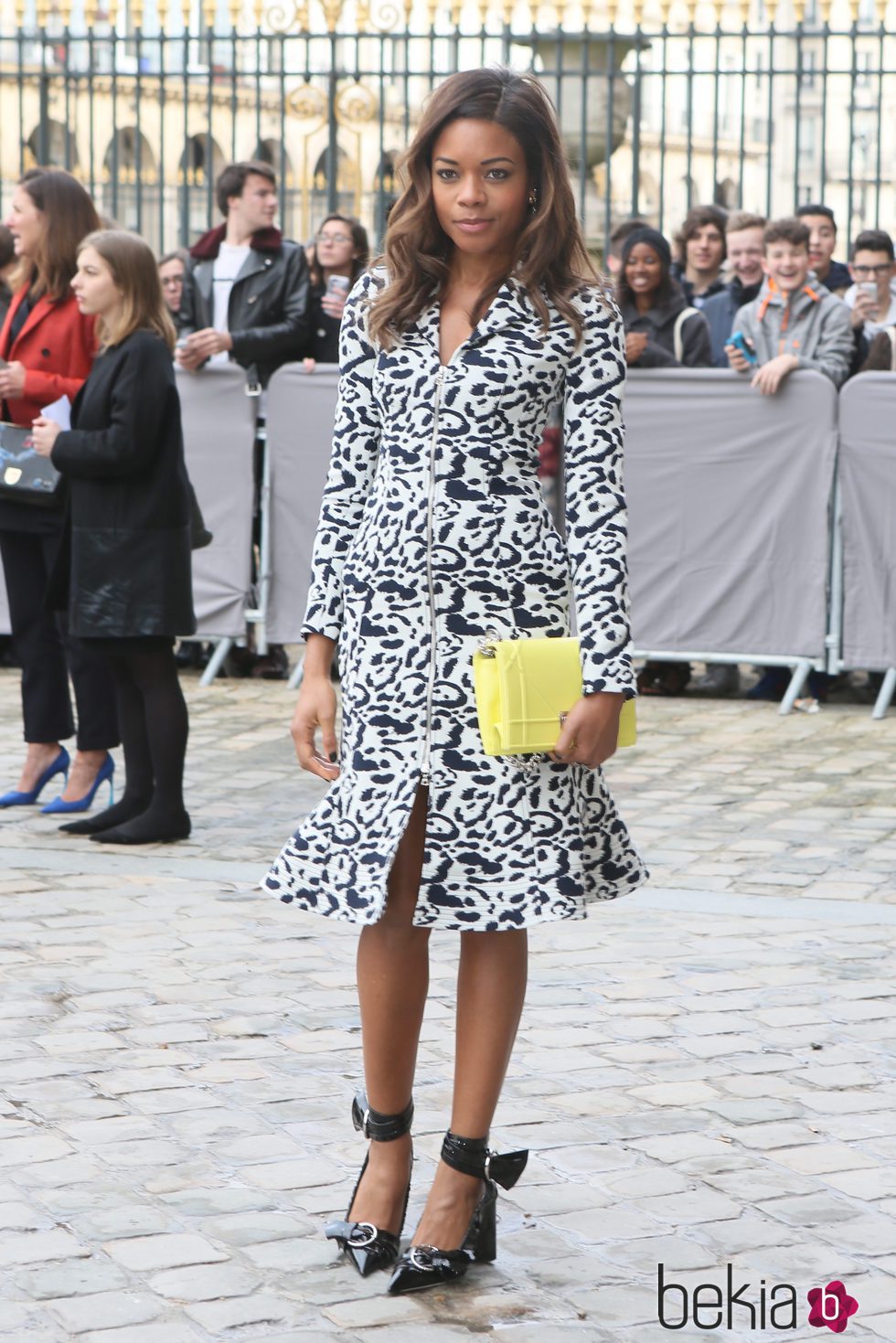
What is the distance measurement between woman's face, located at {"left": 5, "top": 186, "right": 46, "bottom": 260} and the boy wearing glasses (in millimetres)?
4712

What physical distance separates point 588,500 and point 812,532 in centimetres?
621

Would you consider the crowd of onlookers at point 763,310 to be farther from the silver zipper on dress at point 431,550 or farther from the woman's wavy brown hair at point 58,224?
the silver zipper on dress at point 431,550

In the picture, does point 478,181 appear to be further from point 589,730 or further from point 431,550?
point 589,730

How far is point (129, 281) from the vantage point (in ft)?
21.9

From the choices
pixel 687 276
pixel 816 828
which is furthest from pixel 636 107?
pixel 816 828

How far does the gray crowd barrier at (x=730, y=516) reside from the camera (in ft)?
31.0

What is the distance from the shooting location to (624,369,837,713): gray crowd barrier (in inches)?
372

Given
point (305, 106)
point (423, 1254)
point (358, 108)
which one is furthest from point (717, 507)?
point (358, 108)

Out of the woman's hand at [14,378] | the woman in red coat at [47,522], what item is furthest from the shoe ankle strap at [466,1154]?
the woman's hand at [14,378]

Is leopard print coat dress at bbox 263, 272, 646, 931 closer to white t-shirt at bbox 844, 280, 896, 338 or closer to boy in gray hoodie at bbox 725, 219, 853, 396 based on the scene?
boy in gray hoodie at bbox 725, 219, 853, 396

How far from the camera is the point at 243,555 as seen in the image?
10164mm

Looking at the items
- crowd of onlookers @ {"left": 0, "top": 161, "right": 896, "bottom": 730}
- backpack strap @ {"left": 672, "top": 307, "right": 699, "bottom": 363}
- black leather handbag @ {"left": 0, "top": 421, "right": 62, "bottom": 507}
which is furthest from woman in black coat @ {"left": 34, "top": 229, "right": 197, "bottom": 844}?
backpack strap @ {"left": 672, "top": 307, "right": 699, "bottom": 363}

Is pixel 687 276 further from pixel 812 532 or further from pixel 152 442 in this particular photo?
pixel 152 442

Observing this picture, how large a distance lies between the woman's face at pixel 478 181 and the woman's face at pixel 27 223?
3.96 metres
